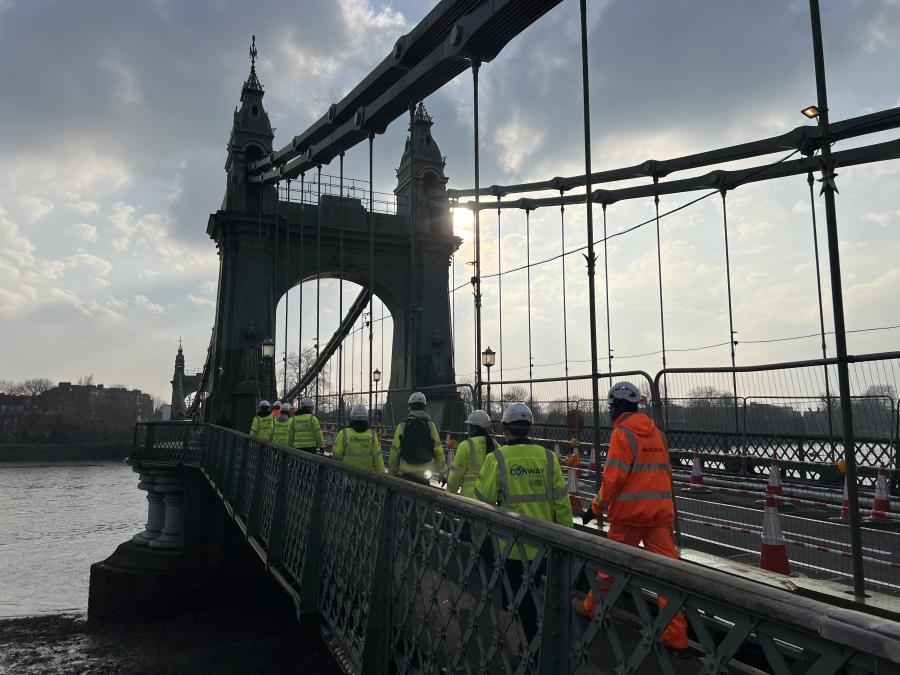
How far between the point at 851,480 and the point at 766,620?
208 centimetres

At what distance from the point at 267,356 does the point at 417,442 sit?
1227cm

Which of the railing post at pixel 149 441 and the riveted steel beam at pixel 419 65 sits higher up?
the riveted steel beam at pixel 419 65

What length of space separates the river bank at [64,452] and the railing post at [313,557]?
227 feet

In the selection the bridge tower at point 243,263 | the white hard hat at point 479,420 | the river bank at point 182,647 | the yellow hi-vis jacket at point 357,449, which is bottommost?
the river bank at point 182,647

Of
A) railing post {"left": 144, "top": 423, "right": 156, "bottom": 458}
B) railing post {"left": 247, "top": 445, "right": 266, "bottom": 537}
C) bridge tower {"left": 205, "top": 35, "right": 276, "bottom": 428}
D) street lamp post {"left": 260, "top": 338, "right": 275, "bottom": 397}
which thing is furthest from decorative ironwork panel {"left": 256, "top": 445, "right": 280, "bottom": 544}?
bridge tower {"left": 205, "top": 35, "right": 276, "bottom": 428}

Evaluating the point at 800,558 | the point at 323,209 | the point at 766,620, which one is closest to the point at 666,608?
the point at 766,620

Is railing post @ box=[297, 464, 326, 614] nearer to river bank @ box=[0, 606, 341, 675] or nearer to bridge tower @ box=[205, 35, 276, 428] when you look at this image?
river bank @ box=[0, 606, 341, 675]

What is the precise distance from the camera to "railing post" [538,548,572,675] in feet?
6.54

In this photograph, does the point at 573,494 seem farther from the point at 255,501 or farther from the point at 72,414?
the point at 72,414

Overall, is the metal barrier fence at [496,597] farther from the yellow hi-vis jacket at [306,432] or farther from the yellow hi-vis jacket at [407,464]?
the yellow hi-vis jacket at [306,432]

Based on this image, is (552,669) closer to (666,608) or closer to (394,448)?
(666,608)

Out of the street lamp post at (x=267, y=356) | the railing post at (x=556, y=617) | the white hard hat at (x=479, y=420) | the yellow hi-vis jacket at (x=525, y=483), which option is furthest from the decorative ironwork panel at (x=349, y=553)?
the street lamp post at (x=267, y=356)

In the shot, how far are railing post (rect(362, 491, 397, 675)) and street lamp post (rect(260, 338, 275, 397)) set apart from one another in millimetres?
14863

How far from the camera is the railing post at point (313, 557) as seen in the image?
15.6ft
